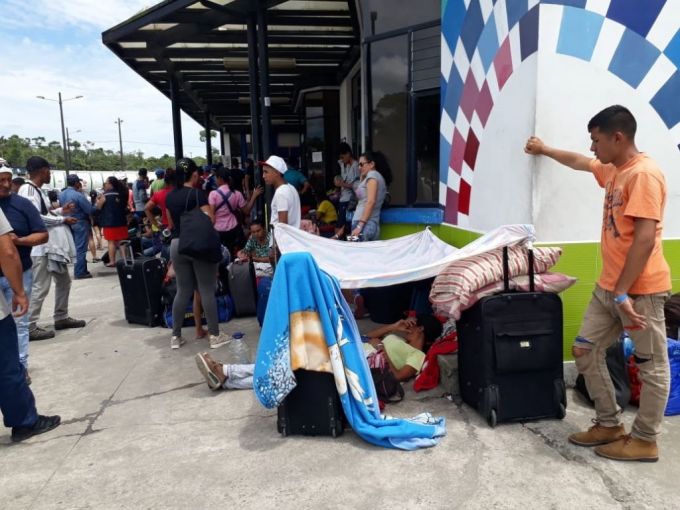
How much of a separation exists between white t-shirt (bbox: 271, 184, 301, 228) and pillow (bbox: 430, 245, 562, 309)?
218 cm

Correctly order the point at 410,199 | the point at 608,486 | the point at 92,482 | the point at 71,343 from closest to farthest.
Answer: the point at 608,486
the point at 92,482
the point at 71,343
the point at 410,199

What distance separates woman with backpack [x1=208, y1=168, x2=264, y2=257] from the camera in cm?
684

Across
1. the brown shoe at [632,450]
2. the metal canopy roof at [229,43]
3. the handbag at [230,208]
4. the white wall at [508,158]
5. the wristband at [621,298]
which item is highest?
the metal canopy roof at [229,43]

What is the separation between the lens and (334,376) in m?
3.08

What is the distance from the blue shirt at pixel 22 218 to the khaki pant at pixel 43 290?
1574 mm

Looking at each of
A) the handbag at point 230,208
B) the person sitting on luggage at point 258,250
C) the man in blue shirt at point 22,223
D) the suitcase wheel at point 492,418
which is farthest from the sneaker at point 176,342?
the suitcase wheel at point 492,418

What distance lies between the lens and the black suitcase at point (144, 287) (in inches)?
232

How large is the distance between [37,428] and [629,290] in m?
3.87

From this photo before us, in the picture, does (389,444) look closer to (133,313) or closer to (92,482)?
(92,482)

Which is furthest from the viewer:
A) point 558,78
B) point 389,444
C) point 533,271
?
point 558,78

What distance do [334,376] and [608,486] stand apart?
1.58 metres

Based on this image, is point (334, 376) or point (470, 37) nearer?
point (334, 376)

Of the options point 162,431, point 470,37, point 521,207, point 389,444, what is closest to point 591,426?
point 389,444

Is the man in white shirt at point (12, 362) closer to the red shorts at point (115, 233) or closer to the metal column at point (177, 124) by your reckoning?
the red shorts at point (115, 233)
